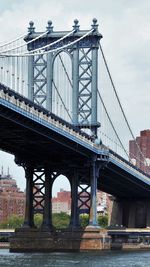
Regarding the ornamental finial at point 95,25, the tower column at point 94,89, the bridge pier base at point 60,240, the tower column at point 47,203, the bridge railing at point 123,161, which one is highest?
the ornamental finial at point 95,25

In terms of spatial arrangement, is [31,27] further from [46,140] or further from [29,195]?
[46,140]

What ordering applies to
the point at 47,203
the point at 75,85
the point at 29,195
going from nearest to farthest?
the point at 75,85 → the point at 47,203 → the point at 29,195

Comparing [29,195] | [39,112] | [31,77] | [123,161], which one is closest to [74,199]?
[29,195]

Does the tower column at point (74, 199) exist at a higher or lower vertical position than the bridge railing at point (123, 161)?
lower

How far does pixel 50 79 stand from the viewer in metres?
96.9

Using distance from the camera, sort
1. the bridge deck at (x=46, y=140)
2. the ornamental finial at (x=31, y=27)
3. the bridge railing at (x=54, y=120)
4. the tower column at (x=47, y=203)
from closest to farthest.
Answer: the bridge railing at (x=54, y=120) → the bridge deck at (x=46, y=140) → the tower column at (x=47, y=203) → the ornamental finial at (x=31, y=27)

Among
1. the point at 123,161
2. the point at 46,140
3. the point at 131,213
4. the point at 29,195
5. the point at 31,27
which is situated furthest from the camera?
the point at 131,213

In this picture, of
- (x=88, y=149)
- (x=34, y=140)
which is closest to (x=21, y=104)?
(x=34, y=140)

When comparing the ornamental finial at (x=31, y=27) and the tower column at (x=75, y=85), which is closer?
the tower column at (x=75, y=85)

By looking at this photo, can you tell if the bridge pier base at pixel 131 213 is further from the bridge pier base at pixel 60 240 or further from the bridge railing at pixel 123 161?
the bridge pier base at pixel 60 240

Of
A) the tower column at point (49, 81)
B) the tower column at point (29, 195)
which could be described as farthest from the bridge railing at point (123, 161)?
the tower column at point (49, 81)

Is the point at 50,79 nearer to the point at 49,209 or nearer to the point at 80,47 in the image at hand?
the point at 80,47

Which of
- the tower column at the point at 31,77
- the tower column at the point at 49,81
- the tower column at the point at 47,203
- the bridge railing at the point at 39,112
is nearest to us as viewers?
the bridge railing at the point at 39,112

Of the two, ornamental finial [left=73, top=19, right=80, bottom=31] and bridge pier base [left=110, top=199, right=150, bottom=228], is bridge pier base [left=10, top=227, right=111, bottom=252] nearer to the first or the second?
ornamental finial [left=73, top=19, right=80, bottom=31]
